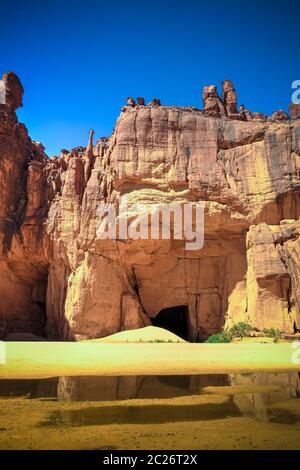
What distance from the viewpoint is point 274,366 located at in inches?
497

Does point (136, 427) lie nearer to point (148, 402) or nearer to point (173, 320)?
point (148, 402)

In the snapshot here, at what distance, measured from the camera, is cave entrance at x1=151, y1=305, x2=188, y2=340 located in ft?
107

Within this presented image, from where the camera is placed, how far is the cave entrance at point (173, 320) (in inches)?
1281

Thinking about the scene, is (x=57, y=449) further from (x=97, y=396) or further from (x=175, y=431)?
(x=97, y=396)

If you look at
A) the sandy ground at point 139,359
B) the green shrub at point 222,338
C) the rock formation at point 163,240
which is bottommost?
the green shrub at point 222,338

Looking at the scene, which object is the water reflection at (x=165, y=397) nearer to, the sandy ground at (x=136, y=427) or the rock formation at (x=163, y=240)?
the sandy ground at (x=136, y=427)

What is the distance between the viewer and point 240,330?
23531 mm

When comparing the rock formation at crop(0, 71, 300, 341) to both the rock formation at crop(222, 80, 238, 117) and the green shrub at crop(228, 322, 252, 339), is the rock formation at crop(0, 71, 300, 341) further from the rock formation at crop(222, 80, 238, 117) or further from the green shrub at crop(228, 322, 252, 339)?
the rock formation at crop(222, 80, 238, 117)

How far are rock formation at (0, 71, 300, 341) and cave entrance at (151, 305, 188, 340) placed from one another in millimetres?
4192

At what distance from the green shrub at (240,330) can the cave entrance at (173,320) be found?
8803 mm

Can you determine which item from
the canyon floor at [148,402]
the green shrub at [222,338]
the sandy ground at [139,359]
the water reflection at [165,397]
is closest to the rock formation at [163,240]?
the green shrub at [222,338]

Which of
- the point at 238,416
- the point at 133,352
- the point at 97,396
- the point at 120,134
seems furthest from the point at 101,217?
the point at 238,416

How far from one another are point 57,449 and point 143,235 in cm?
2150

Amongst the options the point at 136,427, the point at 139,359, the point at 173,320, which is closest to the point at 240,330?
the point at 173,320
